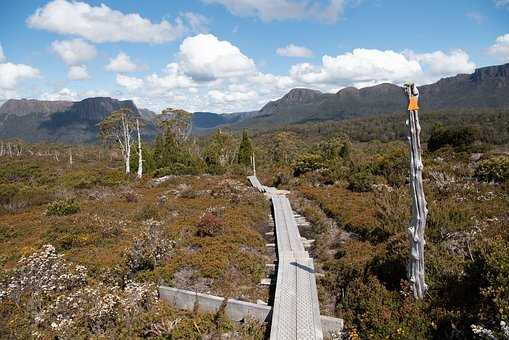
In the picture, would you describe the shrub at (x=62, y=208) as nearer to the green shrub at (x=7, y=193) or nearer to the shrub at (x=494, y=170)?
the green shrub at (x=7, y=193)

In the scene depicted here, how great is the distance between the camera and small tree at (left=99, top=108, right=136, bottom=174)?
3778cm

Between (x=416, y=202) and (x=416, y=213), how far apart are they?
0.24 metres

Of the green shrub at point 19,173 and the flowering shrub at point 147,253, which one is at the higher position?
the flowering shrub at point 147,253

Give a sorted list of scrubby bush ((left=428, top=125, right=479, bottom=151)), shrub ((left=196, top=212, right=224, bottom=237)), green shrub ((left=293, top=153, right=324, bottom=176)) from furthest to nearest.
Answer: green shrub ((left=293, top=153, right=324, bottom=176)), scrubby bush ((left=428, top=125, right=479, bottom=151)), shrub ((left=196, top=212, right=224, bottom=237))

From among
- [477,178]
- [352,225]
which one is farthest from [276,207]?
[477,178]

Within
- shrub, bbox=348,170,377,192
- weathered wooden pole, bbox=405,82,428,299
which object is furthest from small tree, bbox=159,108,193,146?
weathered wooden pole, bbox=405,82,428,299

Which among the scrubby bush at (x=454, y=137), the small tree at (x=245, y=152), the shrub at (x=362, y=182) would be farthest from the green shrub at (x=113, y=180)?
the scrubby bush at (x=454, y=137)

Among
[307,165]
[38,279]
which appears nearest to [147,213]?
[38,279]

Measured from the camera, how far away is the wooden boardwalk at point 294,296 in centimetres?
674

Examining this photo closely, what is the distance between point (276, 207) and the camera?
17.8 meters

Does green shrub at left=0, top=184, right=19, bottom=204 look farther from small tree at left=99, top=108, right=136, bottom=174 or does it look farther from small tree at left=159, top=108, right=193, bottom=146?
small tree at left=159, top=108, right=193, bottom=146

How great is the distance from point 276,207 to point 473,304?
467 inches

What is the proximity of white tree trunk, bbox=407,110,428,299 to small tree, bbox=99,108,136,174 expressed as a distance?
113ft

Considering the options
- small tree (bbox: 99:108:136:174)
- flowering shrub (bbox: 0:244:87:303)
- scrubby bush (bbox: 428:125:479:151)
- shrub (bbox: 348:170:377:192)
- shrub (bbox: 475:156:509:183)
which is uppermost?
small tree (bbox: 99:108:136:174)
